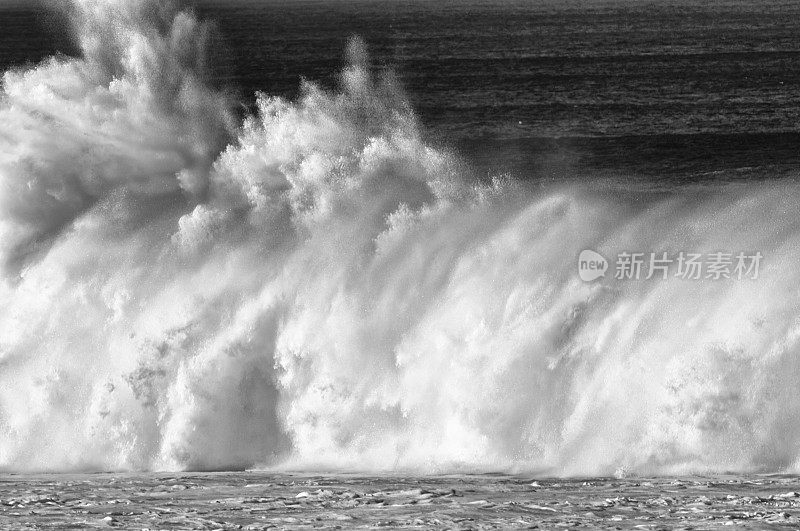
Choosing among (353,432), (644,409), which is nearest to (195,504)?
(353,432)

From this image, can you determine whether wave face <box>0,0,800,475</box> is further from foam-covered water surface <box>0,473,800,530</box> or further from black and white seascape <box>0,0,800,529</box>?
foam-covered water surface <box>0,473,800,530</box>

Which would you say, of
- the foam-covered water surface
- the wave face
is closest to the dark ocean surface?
the wave face

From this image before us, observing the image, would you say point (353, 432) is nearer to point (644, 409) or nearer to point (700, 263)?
point (644, 409)

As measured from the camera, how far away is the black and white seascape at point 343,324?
52.0 feet

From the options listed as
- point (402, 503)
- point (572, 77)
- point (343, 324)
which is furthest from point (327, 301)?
point (572, 77)

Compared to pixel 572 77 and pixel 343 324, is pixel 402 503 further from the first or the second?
pixel 572 77

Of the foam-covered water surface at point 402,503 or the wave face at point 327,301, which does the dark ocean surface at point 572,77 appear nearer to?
the wave face at point 327,301

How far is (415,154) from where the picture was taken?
78.2 feet

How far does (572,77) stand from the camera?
79.2 metres

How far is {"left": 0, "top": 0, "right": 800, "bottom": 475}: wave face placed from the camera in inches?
726

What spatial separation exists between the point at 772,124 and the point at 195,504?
48.2 metres

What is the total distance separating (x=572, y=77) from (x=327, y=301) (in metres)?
61.0

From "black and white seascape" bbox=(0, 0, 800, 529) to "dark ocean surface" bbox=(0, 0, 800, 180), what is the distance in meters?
23.7

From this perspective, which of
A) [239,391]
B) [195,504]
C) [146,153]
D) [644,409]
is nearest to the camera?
[195,504]
